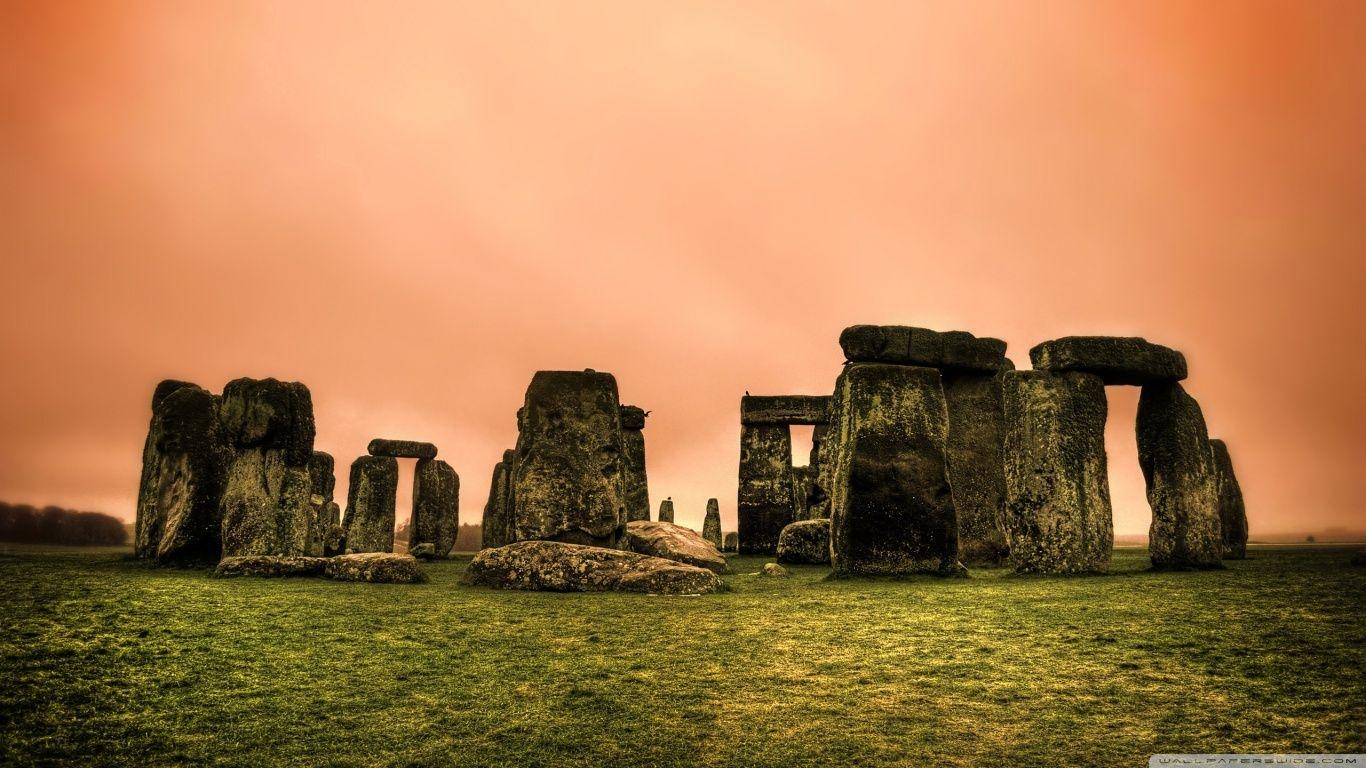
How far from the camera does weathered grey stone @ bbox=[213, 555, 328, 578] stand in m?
8.41

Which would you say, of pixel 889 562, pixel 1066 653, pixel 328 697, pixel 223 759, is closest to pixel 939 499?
pixel 889 562

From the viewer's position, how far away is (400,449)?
17594 millimetres

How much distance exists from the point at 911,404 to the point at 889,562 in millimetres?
Answer: 1704

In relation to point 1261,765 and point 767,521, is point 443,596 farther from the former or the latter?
point 767,521

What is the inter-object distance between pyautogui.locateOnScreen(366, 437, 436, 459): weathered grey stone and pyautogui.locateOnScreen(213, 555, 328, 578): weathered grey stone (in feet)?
29.6

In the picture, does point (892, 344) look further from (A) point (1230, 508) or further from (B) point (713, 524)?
(B) point (713, 524)

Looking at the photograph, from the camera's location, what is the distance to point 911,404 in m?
8.95

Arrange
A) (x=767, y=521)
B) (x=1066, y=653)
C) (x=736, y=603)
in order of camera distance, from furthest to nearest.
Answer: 1. (x=767, y=521)
2. (x=736, y=603)
3. (x=1066, y=653)

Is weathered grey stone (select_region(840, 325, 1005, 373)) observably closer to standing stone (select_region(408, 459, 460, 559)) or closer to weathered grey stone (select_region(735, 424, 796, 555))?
weathered grey stone (select_region(735, 424, 796, 555))

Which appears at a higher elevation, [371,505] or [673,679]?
[371,505]

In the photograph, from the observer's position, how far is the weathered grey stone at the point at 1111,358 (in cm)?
890

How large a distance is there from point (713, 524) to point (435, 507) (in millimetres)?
8373

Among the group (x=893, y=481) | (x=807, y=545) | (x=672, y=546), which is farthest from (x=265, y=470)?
(x=893, y=481)

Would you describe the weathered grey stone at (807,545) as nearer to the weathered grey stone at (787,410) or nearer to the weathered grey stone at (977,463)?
the weathered grey stone at (977,463)
